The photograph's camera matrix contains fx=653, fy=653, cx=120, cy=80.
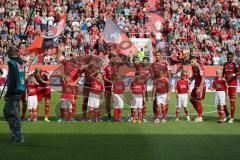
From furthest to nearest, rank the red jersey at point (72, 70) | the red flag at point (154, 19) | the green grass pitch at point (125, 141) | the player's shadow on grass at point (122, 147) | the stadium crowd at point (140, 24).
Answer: the red flag at point (154, 19), the stadium crowd at point (140, 24), the red jersey at point (72, 70), the green grass pitch at point (125, 141), the player's shadow on grass at point (122, 147)

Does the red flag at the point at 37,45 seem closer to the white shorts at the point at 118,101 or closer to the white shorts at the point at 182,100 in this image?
the white shorts at the point at 118,101

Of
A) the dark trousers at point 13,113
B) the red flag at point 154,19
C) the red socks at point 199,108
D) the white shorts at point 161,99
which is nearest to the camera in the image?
the dark trousers at point 13,113

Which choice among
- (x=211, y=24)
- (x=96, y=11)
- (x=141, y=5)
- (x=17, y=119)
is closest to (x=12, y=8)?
(x=96, y=11)

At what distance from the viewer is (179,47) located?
36.3 metres

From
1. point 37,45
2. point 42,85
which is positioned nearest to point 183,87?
point 42,85

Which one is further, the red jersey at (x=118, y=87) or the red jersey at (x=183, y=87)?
the red jersey at (x=183, y=87)

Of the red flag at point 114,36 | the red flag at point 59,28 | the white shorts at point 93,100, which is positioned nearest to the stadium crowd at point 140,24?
the red flag at point 59,28

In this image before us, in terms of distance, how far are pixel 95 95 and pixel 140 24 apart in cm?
1956

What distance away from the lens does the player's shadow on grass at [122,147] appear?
42.2 ft

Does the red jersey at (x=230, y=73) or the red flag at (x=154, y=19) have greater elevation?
the red flag at (x=154, y=19)

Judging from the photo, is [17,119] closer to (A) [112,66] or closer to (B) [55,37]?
(A) [112,66]

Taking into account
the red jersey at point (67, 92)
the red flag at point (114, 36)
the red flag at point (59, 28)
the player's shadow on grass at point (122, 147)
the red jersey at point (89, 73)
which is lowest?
the player's shadow on grass at point (122, 147)

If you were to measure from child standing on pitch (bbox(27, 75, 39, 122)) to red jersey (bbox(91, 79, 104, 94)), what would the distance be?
5.43 ft

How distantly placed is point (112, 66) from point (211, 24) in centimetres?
2049
